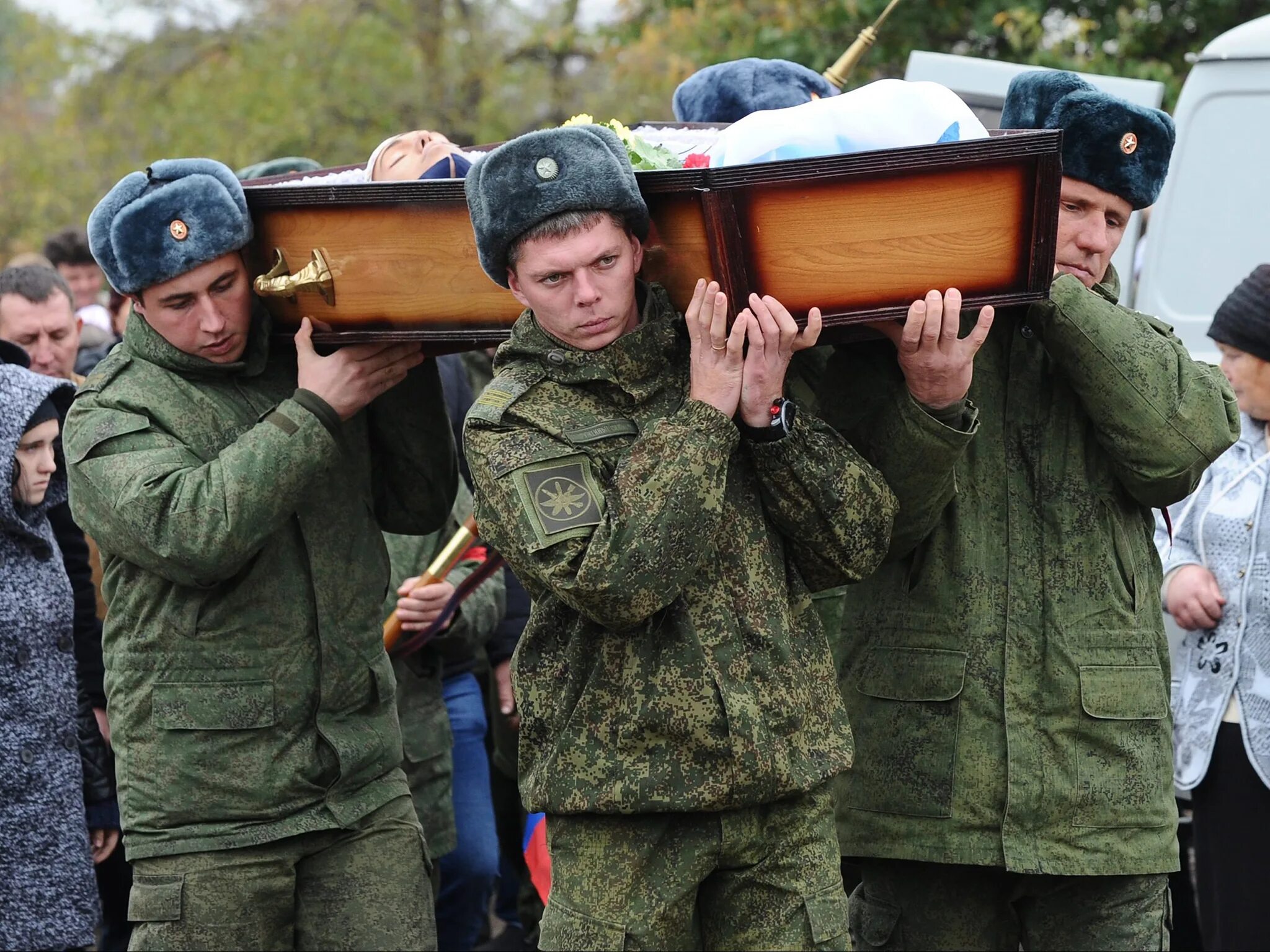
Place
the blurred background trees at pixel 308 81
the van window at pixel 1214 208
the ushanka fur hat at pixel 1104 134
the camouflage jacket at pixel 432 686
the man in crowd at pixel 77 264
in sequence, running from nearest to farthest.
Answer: the ushanka fur hat at pixel 1104 134 < the camouflage jacket at pixel 432 686 < the van window at pixel 1214 208 < the man in crowd at pixel 77 264 < the blurred background trees at pixel 308 81

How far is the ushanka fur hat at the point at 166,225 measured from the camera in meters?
3.29

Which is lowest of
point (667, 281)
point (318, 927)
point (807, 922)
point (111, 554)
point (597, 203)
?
point (318, 927)

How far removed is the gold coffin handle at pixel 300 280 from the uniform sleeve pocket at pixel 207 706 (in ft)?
2.68

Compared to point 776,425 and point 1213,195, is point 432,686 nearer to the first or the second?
point 776,425

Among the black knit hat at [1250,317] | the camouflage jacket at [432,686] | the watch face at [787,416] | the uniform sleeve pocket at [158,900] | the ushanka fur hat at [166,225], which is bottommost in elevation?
the camouflage jacket at [432,686]

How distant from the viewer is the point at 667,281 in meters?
2.94

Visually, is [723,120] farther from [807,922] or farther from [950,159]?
[807,922]

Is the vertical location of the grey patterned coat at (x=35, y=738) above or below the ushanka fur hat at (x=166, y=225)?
below

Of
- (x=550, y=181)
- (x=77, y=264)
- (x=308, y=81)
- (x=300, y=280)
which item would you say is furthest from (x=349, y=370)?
(x=308, y=81)

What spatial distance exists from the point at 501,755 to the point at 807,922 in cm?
307

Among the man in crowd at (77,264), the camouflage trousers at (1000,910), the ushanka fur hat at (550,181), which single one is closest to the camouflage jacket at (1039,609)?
the camouflage trousers at (1000,910)

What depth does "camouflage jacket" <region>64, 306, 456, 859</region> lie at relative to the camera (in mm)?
3287

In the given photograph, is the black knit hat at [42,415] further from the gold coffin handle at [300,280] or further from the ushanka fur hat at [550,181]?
the ushanka fur hat at [550,181]

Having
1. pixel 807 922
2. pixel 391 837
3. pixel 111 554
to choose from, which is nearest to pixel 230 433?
pixel 111 554
